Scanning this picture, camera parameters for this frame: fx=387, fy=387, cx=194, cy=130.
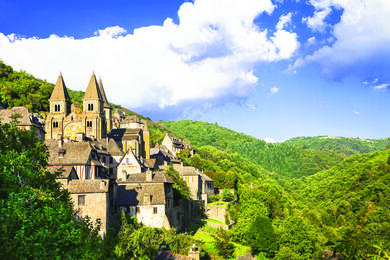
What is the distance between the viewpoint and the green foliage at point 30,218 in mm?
20484

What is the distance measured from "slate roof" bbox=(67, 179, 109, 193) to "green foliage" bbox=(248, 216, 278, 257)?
113 ft

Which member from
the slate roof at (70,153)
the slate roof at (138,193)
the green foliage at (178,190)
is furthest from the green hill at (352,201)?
the slate roof at (70,153)

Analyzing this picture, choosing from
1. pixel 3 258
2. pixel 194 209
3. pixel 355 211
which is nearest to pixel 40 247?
pixel 3 258

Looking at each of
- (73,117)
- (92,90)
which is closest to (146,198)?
(73,117)

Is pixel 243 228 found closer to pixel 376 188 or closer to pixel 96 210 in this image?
pixel 96 210

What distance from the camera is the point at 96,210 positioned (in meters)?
43.7

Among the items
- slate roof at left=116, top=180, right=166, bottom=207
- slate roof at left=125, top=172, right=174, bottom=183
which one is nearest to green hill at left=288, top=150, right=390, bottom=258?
slate roof at left=125, top=172, right=174, bottom=183

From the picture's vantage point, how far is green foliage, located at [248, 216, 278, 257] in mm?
68500

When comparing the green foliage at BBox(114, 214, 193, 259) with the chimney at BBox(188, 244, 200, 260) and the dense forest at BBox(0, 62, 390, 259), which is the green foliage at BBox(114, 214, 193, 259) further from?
the chimney at BBox(188, 244, 200, 260)

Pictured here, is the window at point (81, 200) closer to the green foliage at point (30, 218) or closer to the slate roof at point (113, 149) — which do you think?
the green foliage at point (30, 218)

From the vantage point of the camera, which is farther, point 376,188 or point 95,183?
point 376,188

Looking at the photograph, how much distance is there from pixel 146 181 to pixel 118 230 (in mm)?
10706

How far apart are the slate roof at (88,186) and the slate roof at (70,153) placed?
878cm

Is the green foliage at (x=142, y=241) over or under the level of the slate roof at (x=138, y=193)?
under
